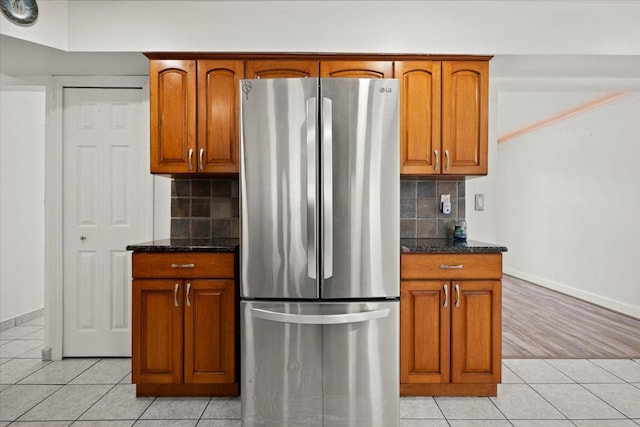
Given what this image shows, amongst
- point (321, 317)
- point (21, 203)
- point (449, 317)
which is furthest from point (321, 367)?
point (21, 203)

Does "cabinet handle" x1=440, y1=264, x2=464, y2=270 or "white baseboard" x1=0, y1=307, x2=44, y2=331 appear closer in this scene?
"cabinet handle" x1=440, y1=264, x2=464, y2=270

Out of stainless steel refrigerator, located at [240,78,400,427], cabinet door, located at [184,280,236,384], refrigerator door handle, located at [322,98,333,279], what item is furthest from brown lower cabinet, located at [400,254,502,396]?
cabinet door, located at [184,280,236,384]

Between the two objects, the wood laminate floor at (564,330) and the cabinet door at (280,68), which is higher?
the cabinet door at (280,68)

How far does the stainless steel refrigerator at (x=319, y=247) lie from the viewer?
1.94 meters

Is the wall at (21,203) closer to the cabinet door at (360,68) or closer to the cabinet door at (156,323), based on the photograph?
the cabinet door at (156,323)

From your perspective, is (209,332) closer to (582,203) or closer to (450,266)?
(450,266)

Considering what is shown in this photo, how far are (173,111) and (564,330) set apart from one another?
4080 mm

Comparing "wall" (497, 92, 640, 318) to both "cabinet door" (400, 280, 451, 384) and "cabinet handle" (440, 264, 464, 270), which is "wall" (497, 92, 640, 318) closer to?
"cabinet handle" (440, 264, 464, 270)

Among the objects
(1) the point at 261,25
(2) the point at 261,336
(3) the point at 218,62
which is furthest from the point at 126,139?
(2) the point at 261,336

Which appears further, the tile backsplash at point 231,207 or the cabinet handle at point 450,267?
the tile backsplash at point 231,207

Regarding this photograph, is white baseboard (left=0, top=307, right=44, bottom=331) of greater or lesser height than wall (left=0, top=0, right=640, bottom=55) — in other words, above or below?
below

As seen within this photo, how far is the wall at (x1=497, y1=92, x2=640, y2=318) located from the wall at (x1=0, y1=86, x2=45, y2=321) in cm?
558

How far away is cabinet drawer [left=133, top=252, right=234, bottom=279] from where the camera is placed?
→ 90.4 inches

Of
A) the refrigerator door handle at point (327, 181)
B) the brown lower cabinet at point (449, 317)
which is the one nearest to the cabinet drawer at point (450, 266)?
the brown lower cabinet at point (449, 317)
